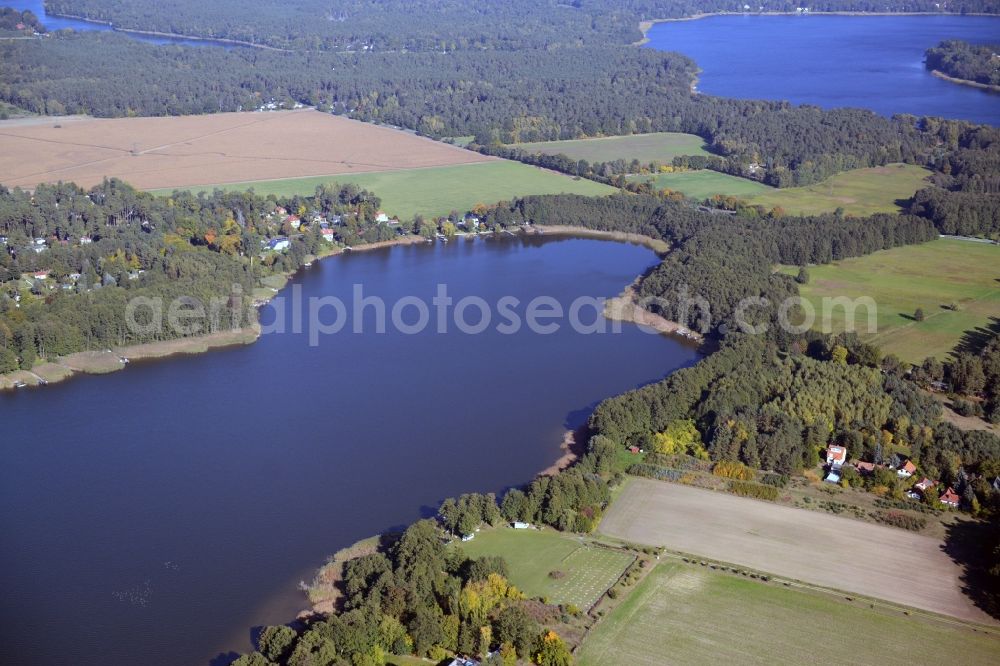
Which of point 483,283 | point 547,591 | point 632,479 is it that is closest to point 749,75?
point 483,283

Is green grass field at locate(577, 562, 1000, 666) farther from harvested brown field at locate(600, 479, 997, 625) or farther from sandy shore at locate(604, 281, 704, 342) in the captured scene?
sandy shore at locate(604, 281, 704, 342)

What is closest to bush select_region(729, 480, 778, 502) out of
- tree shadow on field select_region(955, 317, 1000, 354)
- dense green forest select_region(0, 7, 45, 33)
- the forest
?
tree shadow on field select_region(955, 317, 1000, 354)

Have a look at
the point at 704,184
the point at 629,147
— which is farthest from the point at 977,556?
the point at 629,147

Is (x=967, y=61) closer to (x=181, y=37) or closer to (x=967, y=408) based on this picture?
(x=967, y=408)

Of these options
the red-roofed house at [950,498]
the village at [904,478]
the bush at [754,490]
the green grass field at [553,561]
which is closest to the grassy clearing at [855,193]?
the village at [904,478]

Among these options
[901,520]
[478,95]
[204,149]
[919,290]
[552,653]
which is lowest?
[552,653]

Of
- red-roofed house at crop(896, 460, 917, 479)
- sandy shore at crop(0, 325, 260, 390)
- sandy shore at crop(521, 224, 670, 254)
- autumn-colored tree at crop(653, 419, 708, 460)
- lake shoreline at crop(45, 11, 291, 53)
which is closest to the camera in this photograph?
red-roofed house at crop(896, 460, 917, 479)

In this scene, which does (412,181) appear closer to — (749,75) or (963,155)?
(963,155)
